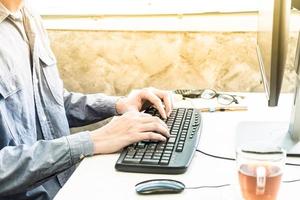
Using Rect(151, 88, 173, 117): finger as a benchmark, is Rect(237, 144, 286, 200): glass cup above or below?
above

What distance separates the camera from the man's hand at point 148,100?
57.4 inches

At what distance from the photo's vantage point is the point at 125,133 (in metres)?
1.22

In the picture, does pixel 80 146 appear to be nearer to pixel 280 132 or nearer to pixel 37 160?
pixel 37 160

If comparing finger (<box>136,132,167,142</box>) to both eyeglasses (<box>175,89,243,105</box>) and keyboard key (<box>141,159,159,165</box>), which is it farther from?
eyeglasses (<box>175,89,243,105</box>)

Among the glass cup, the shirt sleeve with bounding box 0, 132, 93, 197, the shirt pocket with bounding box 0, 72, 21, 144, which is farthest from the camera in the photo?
the shirt pocket with bounding box 0, 72, 21, 144

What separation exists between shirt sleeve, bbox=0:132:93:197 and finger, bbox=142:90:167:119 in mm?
291

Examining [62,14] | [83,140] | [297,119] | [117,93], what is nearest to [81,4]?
[62,14]

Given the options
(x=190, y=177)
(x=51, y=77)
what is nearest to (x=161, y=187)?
(x=190, y=177)

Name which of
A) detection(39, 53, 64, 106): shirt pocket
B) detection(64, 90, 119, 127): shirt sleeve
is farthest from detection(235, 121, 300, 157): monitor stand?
detection(39, 53, 64, 106): shirt pocket

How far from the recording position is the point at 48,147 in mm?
1183

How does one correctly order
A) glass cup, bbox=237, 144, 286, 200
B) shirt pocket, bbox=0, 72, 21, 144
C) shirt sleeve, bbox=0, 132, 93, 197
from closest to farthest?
glass cup, bbox=237, 144, 286, 200 < shirt sleeve, bbox=0, 132, 93, 197 < shirt pocket, bbox=0, 72, 21, 144

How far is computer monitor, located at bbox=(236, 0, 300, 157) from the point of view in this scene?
1.02 meters

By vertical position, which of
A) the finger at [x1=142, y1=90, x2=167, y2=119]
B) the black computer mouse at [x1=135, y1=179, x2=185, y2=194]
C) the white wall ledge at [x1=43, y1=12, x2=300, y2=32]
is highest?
the white wall ledge at [x1=43, y1=12, x2=300, y2=32]

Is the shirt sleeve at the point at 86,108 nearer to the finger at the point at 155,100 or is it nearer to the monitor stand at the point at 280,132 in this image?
the finger at the point at 155,100
